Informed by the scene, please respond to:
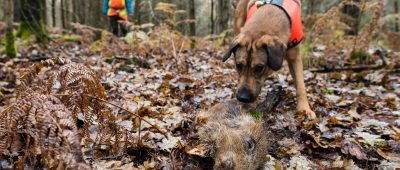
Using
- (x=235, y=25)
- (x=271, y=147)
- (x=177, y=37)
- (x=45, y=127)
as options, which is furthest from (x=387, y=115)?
(x=177, y=37)

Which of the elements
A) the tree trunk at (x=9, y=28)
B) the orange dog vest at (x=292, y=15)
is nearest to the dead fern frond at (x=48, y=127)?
the orange dog vest at (x=292, y=15)

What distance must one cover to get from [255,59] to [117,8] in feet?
31.5

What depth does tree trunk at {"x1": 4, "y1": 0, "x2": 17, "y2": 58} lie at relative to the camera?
19.5ft

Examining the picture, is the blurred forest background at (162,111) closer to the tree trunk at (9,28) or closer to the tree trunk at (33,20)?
the tree trunk at (9,28)

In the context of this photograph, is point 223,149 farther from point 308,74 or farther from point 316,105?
→ point 308,74

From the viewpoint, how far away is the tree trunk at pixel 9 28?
594 cm

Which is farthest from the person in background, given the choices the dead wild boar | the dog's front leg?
the dead wild boar

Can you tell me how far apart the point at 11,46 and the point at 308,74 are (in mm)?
5663

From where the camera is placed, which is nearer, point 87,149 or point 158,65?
point 87,149

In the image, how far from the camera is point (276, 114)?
3.83 meters

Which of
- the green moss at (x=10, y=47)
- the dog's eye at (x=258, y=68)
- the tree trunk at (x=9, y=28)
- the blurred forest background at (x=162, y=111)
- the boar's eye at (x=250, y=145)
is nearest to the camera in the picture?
the blurred forest background at (x=162, y=111)

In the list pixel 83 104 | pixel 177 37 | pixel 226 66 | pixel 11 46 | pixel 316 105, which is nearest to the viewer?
pixel 83 104

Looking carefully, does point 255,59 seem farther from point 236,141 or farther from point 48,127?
point 48,127

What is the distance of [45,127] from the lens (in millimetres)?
1460
